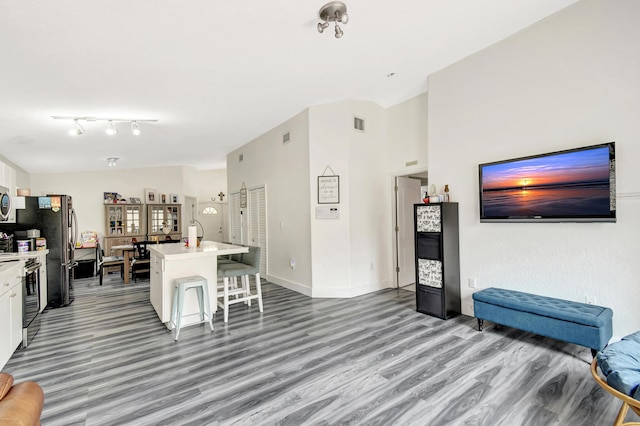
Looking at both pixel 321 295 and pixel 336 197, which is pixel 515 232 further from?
pixel 321 295

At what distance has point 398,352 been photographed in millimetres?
2910

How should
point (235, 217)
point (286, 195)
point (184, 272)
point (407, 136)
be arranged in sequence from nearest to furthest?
point (184, 272), point (407, 136), point (286, 195), point (235, 217)

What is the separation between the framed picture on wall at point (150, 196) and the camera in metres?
8.91

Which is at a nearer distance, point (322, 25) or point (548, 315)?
point (322, 25)

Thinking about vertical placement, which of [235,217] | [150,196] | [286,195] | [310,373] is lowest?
[310,373]

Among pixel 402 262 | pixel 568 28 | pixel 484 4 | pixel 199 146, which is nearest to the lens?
pixel 484 4

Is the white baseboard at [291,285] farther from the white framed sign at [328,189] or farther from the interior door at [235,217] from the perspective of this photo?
the interior door at [235,217]

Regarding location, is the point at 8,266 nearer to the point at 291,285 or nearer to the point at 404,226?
the point at 291,285

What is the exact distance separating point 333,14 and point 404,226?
12.3ft

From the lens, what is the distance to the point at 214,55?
313 cm

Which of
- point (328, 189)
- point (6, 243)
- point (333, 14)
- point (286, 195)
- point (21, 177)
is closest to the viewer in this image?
point (333, 14)

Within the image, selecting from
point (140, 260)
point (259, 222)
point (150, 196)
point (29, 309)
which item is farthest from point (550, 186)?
point (150, 196)

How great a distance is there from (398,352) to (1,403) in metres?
2.73

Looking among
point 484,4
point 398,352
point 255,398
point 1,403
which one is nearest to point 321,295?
point 398,352
